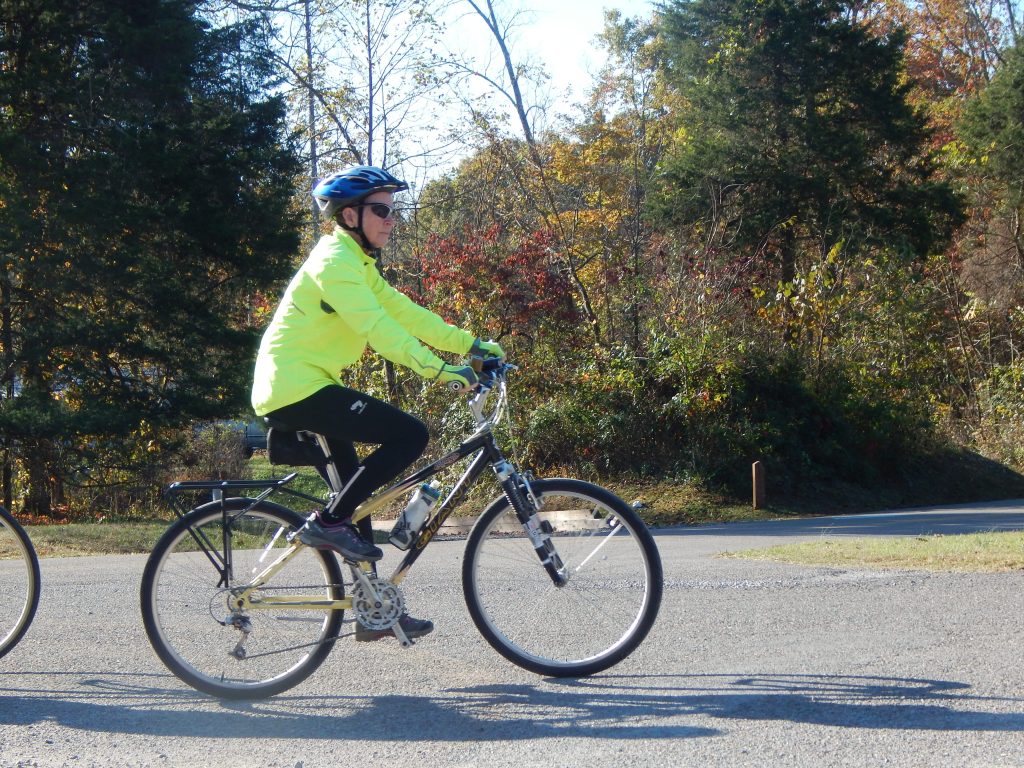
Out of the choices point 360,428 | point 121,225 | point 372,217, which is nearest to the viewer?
point 360,428

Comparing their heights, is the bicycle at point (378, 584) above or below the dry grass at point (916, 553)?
above

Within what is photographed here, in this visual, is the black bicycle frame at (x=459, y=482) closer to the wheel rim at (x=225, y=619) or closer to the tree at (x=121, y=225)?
the wheel rim at (x=225, y=619)

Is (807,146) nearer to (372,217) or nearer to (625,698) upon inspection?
(372,217)

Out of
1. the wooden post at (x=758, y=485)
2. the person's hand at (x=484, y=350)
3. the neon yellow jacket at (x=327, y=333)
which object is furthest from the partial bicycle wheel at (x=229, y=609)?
the wooden post at (x=758, y=485)

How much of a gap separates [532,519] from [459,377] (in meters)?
0.76

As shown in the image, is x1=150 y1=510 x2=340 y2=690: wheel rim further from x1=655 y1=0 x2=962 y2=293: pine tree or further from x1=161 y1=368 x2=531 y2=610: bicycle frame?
x1=655 y1=0 x2=962 y2=293: pine tree

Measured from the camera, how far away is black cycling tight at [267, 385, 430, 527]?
15.3 feet

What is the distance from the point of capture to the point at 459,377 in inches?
179

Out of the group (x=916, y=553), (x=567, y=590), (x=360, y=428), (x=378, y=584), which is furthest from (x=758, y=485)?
(x=360, y=428)

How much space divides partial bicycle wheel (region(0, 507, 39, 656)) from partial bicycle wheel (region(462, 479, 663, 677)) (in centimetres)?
211

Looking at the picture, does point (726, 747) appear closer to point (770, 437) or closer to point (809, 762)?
point (809, 762)

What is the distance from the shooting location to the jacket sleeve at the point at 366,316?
4.53 metres

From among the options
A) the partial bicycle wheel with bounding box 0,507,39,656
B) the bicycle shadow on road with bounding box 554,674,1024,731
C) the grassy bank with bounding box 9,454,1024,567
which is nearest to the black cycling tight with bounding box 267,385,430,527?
the bicycle shadow on road with bounding box 554,674,1024,731

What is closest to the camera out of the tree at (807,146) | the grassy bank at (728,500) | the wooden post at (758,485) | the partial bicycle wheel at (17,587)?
the partial bicycle wheel at (17,587)
